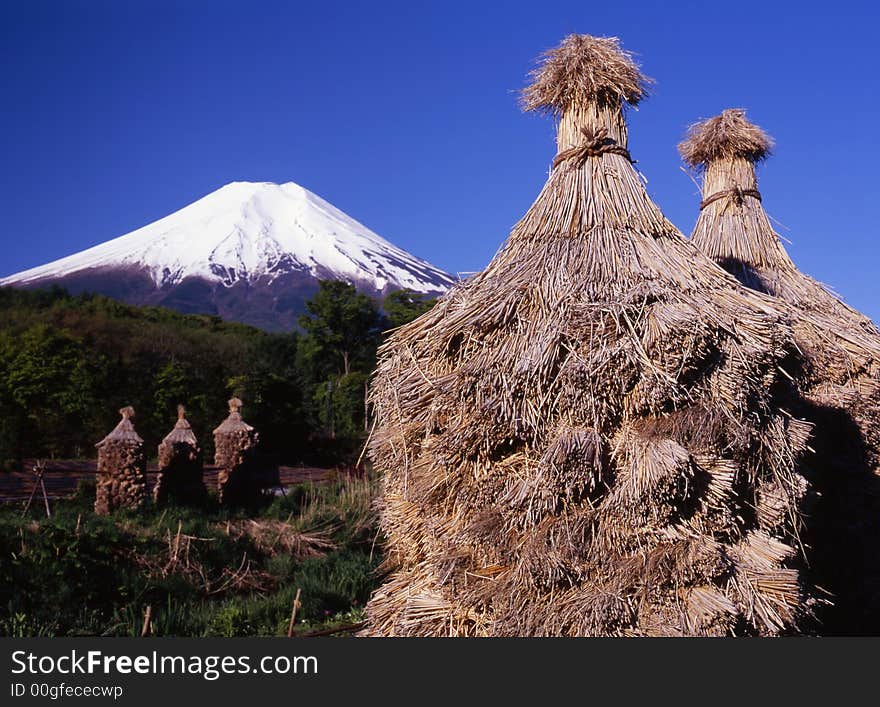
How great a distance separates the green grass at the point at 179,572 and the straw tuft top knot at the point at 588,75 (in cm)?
347

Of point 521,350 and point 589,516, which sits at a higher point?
point 521,350

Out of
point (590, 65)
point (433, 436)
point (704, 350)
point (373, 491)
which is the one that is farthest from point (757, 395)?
point (373, 491)

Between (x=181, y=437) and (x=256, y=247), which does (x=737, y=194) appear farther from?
(x=256, y=247)

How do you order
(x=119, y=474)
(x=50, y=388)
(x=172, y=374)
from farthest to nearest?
(x=172, y=374)
(x=50, y=388)
(x=119, y=474)

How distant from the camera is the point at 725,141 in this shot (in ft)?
24.2

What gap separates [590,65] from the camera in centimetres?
489

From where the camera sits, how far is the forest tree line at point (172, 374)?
A: 781 inches

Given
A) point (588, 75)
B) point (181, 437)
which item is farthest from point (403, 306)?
point (588, 75)

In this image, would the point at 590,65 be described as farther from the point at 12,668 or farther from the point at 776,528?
the point at 12,668

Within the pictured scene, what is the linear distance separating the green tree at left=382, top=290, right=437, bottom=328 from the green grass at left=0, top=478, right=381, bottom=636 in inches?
566

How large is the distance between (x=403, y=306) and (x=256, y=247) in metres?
85.7

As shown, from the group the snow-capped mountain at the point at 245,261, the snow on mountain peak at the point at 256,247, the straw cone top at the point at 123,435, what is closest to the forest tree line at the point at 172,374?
the straw cone top at the point at 123,435

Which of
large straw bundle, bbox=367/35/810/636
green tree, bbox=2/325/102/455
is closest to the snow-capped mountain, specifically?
green tree, bbox=2/325/102/455

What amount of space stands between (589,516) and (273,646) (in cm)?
183
